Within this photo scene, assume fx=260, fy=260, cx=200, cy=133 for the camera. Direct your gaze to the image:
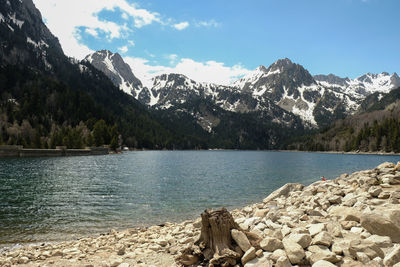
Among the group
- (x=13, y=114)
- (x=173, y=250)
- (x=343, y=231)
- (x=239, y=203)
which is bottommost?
(x=239, y=203)

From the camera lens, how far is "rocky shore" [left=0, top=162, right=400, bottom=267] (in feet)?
28.1

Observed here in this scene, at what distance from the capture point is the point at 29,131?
17662 cm

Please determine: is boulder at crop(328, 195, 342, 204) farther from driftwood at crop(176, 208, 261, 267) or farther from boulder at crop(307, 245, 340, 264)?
boulder at crop(307, 245, 340, 264)

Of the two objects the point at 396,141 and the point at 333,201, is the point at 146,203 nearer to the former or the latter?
the point at 333,201

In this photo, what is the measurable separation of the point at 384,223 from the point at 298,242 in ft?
10.9

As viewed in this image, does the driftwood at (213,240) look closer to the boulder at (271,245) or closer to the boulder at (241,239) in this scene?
the boulder at (241,239)

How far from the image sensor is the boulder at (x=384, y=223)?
9.30m

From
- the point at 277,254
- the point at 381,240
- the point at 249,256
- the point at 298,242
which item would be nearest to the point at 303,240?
the point at 298,242

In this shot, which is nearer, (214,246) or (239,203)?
(214,246)

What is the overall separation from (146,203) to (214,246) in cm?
2240

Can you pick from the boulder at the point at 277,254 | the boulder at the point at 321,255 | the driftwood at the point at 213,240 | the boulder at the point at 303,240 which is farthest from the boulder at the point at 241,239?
the boulder at the point at 321,255

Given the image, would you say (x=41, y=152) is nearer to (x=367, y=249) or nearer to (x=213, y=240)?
(x=213, y=240)

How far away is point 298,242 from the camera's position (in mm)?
9359

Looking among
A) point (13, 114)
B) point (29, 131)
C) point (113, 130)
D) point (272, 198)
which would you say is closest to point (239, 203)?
point (272, 198)
